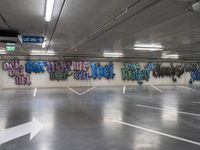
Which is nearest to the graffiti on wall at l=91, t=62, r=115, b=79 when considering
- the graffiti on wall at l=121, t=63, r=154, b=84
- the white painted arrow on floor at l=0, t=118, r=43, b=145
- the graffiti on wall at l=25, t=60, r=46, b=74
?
the graffiti on wall at l=121, t=63, r=154, b=84

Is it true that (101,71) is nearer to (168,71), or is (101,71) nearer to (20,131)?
(168,71)

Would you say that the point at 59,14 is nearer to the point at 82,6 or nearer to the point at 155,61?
the point at 82,6

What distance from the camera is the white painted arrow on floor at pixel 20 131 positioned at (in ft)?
15.0

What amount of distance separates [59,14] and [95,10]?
1.12 metres

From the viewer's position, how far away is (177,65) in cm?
2358

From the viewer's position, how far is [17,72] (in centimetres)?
1841

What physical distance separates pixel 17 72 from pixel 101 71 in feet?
26.6

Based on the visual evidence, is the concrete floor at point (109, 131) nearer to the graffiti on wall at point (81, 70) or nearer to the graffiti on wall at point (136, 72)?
the graffiti on wall at point (81, 70)

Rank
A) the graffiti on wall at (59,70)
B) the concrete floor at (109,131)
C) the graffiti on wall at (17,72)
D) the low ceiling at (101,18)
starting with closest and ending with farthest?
the concrete floor at (109,131)
the low ceiling at (101,18)
the graffiti on wall at (17,72)
the graffiti on wall at (59,70)

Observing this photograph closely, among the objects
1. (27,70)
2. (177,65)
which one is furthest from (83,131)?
(177,65)

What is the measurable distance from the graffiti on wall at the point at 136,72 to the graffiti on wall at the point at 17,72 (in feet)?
32.3

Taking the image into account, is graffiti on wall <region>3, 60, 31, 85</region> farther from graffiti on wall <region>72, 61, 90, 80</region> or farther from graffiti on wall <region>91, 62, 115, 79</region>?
graffiti on wall <region>91, 62, 115, 79</region>

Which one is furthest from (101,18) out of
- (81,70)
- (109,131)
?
(81,70)

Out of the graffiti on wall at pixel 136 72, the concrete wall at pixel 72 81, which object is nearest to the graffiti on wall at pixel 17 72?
the concrete wall at pixel 72 81
